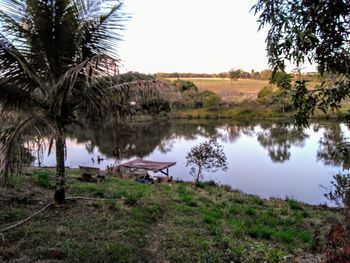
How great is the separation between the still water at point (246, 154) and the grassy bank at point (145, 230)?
1594 mm

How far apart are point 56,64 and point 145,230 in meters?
3.19

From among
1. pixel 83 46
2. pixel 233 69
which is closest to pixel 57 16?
pixel 83 46

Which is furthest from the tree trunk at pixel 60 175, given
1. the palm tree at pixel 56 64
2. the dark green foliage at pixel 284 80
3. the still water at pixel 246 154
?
the dark green foliage at pixel 284 80

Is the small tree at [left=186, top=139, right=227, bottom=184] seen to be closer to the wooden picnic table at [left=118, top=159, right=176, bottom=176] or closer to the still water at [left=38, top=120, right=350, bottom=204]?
the still water at [left=38, top=120, right=350, bottom=204]

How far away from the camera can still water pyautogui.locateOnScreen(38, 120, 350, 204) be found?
1545 cm

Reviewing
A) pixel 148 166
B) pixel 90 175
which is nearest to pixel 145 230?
pixel 90 175

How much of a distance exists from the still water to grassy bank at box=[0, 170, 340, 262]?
1594 millimetres

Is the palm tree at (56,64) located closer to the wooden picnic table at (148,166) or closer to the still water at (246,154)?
the still water at (246,154)

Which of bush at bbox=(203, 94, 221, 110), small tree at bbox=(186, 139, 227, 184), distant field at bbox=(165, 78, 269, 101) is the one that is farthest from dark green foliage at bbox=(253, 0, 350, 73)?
distant field at bbox=(165, 78, 269, 101)

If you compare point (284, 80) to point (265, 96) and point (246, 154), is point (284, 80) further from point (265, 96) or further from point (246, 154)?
point (265, 96)

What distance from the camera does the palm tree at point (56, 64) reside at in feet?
18.5

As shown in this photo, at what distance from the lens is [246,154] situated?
1036 inches

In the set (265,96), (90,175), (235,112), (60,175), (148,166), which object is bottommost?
(148,166)

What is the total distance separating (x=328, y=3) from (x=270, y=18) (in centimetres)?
49
